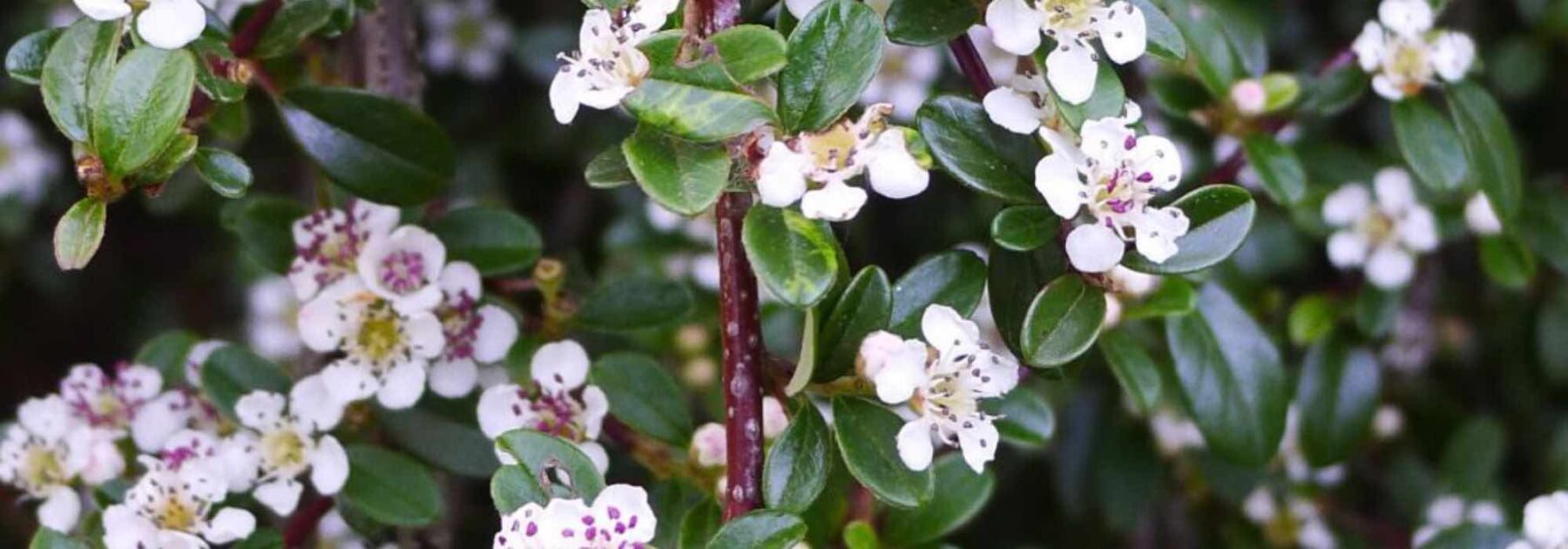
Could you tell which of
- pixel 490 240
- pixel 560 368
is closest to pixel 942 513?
pixel 560 368

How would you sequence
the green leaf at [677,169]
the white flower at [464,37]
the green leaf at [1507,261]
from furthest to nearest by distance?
1. the white flower at [464,37]
2. the green leaf at [1507,261]
3. the green leaf at [677,169]

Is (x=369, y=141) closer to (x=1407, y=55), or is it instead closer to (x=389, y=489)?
(x=389, y=489)

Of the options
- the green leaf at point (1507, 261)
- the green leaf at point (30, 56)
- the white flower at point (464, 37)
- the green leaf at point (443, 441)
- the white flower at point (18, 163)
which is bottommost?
the white flower at point (18, 163)

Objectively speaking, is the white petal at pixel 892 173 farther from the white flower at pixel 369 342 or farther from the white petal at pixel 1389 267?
the white petal at pixel 1389 267

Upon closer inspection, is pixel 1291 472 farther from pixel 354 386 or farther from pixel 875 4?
pixel 354 386

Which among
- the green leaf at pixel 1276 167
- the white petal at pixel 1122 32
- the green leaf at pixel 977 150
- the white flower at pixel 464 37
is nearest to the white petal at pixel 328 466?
the green leaf at pixel 977 150

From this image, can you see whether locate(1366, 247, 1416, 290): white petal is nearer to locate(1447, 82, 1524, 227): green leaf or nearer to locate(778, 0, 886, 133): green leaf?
locate(1447, 82, 1524, 227): green leaf

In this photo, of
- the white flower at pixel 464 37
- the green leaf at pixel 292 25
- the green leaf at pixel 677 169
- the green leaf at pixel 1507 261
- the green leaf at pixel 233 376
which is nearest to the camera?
the green leaf at pixel 677 169
